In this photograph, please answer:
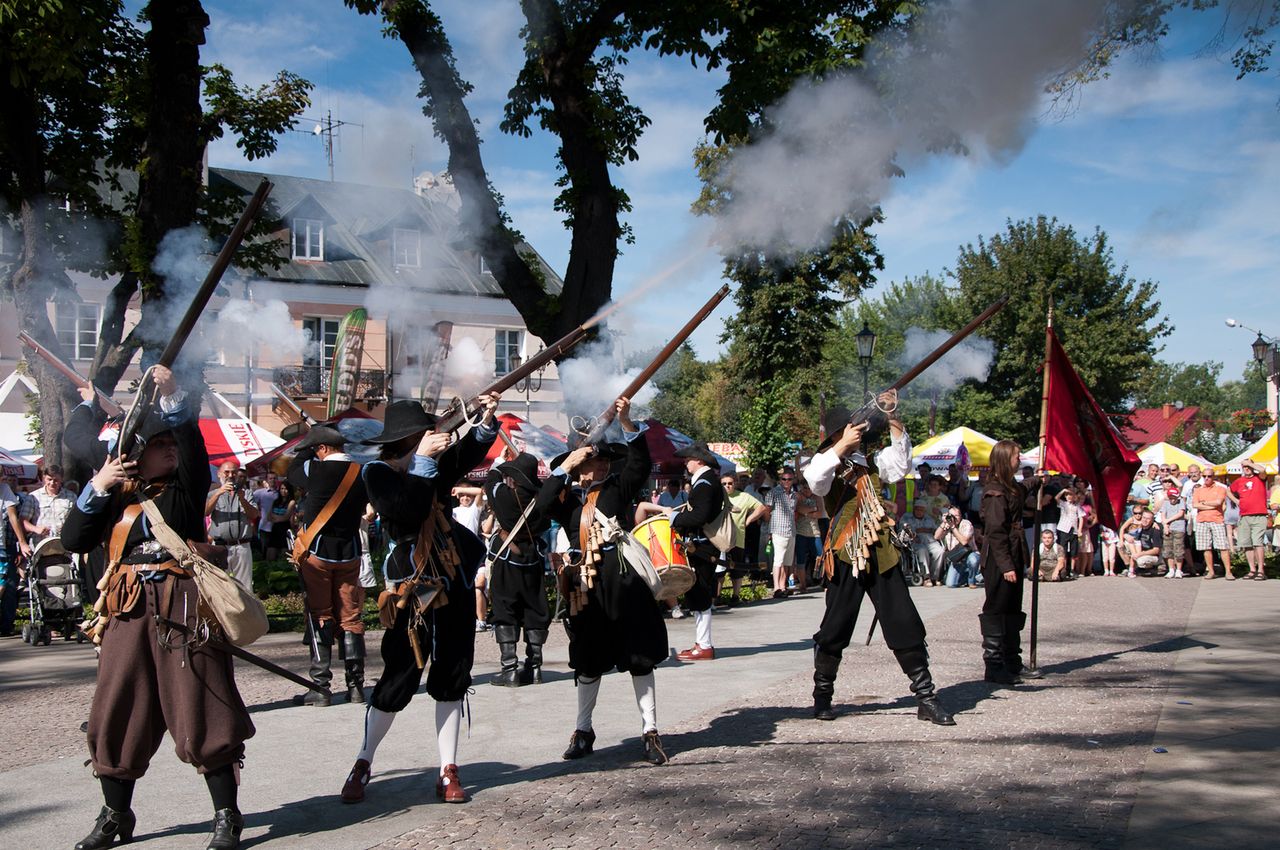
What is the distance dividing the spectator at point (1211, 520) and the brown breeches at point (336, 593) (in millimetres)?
15034

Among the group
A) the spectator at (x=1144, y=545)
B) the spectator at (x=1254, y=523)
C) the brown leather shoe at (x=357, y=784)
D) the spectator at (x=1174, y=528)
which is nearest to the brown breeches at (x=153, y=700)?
the brown leather shoe at (x=357, y=784)

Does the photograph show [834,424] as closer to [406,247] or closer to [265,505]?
[406,247]

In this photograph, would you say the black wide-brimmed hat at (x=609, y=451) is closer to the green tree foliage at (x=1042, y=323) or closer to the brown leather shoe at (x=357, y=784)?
the brown leather shoe at (x=357, y=784)

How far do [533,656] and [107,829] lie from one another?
4534mm

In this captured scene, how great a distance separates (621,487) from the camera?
6844 mm

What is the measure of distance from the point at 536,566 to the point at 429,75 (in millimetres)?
7747

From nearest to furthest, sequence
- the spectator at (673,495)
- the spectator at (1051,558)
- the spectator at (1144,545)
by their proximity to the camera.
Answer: the spectator at (673,495) → the spectator at (1051,558) → the spectator at (1144,545)

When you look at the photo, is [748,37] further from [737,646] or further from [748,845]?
[748,845]

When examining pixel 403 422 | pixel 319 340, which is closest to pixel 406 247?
pixel 319 340

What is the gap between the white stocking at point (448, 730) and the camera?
5.59 meters

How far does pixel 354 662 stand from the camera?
8320 millimetres

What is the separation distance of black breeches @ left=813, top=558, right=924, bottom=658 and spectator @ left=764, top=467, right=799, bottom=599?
8.88 metres

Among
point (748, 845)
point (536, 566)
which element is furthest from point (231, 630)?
point (536, 566)

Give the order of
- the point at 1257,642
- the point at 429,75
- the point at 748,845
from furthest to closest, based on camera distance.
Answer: the point at 429,75 < the point at 1257,642 < the point at 748,845
